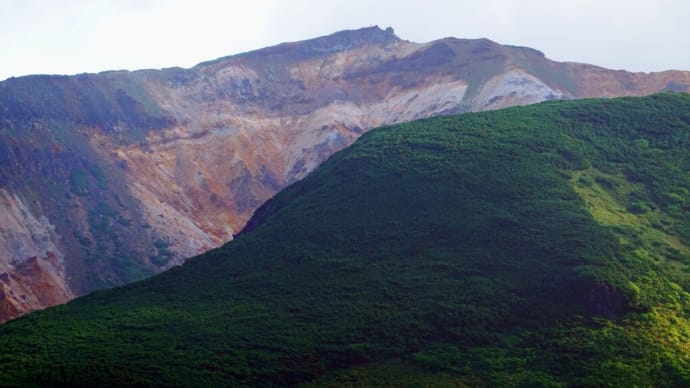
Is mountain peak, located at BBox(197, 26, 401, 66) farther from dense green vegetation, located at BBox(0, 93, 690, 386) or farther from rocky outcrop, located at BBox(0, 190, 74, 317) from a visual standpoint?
dense green vegetation, located at BBox(0, 93, 690, 386)

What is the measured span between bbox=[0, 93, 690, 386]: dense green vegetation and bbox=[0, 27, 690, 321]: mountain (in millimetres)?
21143

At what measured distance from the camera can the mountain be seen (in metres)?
94.3

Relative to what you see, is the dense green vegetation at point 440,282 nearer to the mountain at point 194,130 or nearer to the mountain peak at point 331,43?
the mountain at point 194,130

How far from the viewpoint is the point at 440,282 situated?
60250mm

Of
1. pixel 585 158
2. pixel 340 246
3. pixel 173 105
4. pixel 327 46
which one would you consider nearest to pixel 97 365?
pixel 340 246

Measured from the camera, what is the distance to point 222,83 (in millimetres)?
127250

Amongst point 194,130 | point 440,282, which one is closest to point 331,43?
point 194,130

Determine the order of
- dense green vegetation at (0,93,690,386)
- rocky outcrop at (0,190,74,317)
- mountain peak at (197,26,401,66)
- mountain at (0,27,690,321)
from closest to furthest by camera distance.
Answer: dense green vegetation at (0,93,690,386) < rocky outcrop at (0,190,74,317) < mountain at (0,27,690,321) < mountain peak at (197,26,401,66)

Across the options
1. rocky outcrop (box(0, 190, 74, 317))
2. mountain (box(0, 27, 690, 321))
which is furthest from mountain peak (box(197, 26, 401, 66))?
rocky outcrop (box(0, 190, 74, 317))

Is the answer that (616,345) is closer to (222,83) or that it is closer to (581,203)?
(581,203)

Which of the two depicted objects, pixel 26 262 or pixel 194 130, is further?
pixel 194 130

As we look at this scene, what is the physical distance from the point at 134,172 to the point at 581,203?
54.9m

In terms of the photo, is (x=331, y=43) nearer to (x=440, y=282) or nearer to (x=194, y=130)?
(x=194, y=130)

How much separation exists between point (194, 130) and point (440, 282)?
63350 mm
